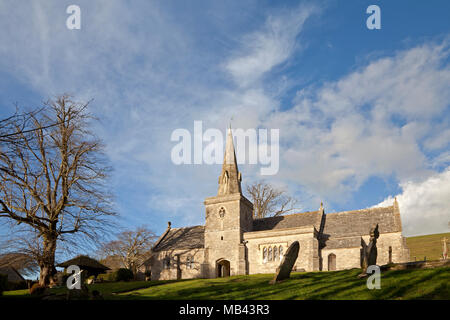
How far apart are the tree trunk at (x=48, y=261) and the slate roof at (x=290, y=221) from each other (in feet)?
73.5

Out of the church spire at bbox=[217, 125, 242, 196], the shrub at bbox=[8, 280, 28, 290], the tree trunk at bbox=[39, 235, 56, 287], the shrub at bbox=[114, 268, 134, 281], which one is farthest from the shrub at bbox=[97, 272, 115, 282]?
the church spire at bbox=[217, 125, 242, 196]

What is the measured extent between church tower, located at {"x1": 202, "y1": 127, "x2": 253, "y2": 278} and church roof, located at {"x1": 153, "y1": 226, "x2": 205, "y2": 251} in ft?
7.13

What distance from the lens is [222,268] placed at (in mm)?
39219

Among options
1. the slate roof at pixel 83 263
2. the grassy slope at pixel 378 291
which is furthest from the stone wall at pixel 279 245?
the grassy slope at pixel 378 291

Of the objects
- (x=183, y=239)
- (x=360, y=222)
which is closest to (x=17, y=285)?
(x=183, y=239)

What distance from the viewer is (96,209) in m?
24.9

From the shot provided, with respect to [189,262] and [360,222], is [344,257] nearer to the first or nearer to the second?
[360,222]

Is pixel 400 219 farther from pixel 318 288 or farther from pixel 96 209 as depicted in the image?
pixel 96 209

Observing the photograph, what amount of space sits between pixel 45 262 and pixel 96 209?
4429 millimetres

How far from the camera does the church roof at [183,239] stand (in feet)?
134

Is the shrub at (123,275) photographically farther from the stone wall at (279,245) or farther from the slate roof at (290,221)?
the slate roof at (290,221)

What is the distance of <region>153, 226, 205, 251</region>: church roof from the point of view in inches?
1611

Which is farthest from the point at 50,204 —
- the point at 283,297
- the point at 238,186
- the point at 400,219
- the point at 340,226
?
the point at 400,219

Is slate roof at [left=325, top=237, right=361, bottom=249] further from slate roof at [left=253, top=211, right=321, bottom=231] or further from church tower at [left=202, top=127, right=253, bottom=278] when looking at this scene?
church tower at [left=202, top=127, right=253, bottom=278]
